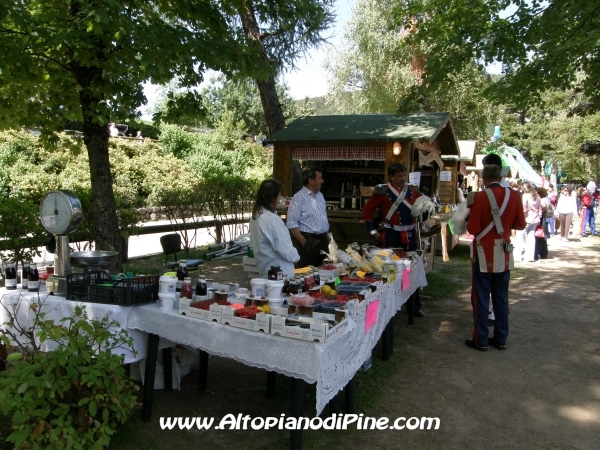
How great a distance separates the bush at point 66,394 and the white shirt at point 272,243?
178 centimetres

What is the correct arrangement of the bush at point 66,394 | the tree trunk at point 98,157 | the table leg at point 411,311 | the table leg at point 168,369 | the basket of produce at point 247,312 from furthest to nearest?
the table leg at point 411,311 → the tree trunk at point 98,157 → the table leg at point 168,369 → the basket of produce at point 247,312 → the bush at point 66,394

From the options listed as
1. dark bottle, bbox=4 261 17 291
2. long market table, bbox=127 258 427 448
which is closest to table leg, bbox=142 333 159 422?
long market table, bbox=127 258 427 448

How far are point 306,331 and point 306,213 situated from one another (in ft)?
10.3

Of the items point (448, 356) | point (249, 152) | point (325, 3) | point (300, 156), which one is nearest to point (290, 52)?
point (325, 3)

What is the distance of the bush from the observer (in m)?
2.83

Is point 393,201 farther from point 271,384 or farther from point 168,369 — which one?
point 168,369

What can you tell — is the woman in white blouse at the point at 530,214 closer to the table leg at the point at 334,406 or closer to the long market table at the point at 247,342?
the long market table at the point at 247,342

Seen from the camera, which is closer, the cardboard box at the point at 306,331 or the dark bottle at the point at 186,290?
the cardboard box at the point at 306,331

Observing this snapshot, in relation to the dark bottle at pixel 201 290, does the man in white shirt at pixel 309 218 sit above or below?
above

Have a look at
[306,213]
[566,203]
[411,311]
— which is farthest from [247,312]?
[566,203]

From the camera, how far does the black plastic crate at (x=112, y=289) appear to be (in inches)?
140

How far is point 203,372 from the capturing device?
4.26m

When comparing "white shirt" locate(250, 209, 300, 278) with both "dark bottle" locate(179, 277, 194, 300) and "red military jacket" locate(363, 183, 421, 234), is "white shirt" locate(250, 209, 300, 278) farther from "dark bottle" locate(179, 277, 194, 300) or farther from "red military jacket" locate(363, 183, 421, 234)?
"red military jacket" locate(363, 183, 421, 234)

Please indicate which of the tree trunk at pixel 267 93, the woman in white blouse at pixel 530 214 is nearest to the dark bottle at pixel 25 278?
the tree trunk at pixel 267 93
